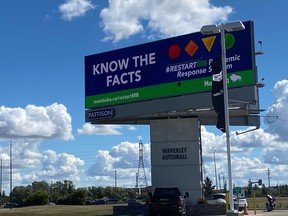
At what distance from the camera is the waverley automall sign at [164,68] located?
3197 centimetres

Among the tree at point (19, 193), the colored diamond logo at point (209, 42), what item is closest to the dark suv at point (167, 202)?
the colored diamond logo at point (209, 42)

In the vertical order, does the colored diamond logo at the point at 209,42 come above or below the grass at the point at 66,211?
above

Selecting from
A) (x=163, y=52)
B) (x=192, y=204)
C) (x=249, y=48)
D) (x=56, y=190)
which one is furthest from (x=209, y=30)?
(x=56, y=190)

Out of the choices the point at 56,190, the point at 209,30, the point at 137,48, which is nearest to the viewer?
the point at 209,30

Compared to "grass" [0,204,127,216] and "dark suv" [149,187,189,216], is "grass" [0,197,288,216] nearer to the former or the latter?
"grass" [0,204,127,216]

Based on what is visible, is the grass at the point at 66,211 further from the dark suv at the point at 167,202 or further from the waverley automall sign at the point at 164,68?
the waverley automall sign at the point at 164,68

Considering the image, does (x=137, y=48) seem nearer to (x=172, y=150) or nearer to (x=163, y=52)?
(x=163, y=52)

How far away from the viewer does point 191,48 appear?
33.6 meters

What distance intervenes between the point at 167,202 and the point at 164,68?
883 centimetres

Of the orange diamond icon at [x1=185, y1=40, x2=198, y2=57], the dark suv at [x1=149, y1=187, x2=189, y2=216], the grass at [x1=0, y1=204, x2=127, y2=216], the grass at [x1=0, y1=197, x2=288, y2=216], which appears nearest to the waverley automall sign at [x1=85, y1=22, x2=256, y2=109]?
the orange diamond icon at [x1=185, y1=40, x2=198, y2=57]

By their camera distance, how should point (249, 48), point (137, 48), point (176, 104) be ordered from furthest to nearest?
point (137, 48)
point (176, 104)
point (249, 48)

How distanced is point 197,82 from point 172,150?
494 cm

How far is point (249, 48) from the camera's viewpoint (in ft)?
104

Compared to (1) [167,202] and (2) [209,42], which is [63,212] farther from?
(2) [209,42]
